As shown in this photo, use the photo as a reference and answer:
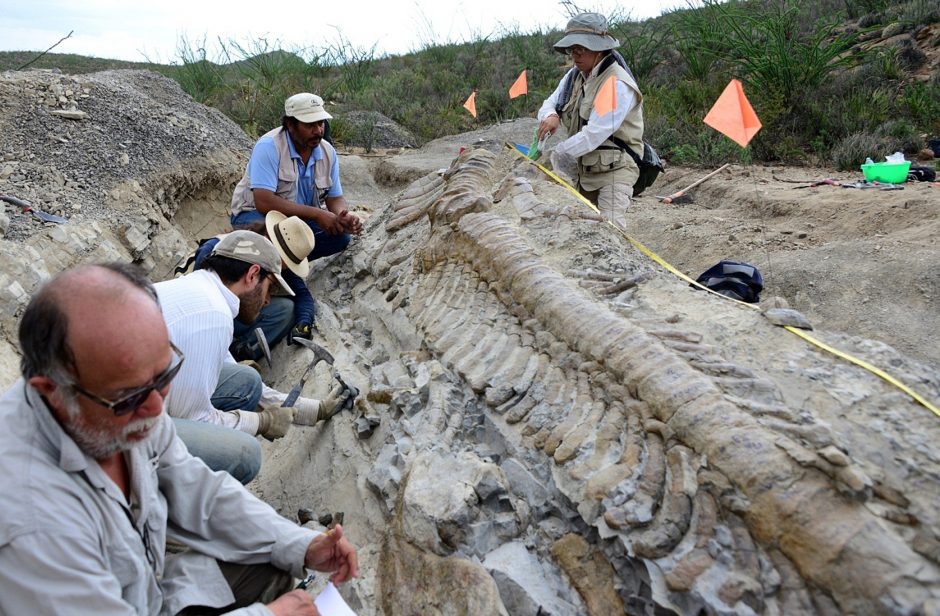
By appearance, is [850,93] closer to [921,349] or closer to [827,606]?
[921,349]

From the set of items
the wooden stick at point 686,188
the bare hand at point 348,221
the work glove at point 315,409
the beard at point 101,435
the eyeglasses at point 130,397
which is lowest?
the work glove at point 315,409

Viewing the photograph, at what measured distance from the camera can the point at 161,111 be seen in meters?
7.35

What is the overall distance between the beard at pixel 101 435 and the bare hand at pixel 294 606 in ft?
2.05

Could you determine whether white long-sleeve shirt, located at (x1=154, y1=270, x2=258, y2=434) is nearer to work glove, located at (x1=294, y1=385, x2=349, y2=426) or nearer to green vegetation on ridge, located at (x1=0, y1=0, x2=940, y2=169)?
work glove, located at (x1=294, y1=385, x2=349, y2=426)

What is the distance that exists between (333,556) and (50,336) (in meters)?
1.08

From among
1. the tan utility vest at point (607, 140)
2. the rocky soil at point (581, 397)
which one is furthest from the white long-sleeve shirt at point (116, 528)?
the tan utility vest at point (607, 140)

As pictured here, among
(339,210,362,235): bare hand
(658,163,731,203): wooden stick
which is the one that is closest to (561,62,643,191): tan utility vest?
(339,210,362,235): bare hand

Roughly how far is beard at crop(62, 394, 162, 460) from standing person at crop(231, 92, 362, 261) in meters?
3.38

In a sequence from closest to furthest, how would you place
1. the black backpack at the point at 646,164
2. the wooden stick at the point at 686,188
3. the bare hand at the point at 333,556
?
the bare hand at the point at 333,556 → the black backpack at the point at 646,164 → the wooden stick at the point at 686,188

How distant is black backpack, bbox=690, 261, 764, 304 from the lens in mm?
4191

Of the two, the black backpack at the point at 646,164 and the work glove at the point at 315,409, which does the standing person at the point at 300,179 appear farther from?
the black backpack at the point at 646,164

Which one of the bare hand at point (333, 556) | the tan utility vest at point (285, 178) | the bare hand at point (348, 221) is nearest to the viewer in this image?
the bare hand at point (333, 556)

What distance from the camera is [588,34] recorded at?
4.63 metres

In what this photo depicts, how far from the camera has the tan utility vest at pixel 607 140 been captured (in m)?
4.71
